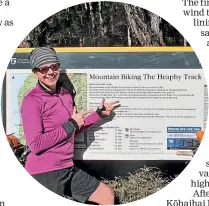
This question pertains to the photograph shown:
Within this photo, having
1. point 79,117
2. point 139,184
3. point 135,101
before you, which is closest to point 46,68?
point 79,117

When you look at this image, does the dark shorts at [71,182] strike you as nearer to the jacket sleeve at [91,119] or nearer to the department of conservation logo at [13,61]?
the jacket sleeve at [91,119]

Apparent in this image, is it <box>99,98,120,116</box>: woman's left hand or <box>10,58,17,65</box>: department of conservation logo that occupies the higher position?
<box>10,58,17,65</box>: department of conservation logo

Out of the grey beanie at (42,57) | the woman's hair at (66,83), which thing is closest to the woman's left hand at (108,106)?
the woman's hair at (66,83)

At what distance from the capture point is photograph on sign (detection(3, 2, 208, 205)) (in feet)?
5.48

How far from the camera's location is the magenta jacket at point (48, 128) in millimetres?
1659

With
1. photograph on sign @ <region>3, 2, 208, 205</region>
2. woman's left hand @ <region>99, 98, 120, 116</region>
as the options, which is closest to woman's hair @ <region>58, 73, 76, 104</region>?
photograph on sign @ <region>3, 2, 208, 205</region>

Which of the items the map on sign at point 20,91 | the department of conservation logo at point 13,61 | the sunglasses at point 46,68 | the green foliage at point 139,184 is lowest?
the green foliage at point 139,184

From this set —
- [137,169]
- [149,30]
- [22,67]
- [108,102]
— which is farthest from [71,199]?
[149,30]

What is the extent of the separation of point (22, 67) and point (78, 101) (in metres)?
0.22

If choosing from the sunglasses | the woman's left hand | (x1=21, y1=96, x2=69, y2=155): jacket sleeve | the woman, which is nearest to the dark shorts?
the woman

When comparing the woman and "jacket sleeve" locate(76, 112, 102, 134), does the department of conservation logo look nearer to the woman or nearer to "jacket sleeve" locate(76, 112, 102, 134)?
the woman

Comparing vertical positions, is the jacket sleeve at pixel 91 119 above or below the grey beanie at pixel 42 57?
below

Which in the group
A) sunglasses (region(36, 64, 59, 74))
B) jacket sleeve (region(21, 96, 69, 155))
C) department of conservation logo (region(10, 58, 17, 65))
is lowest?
jacket sleeve (region(21, 96, 69, 155))

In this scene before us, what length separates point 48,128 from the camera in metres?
1.66
